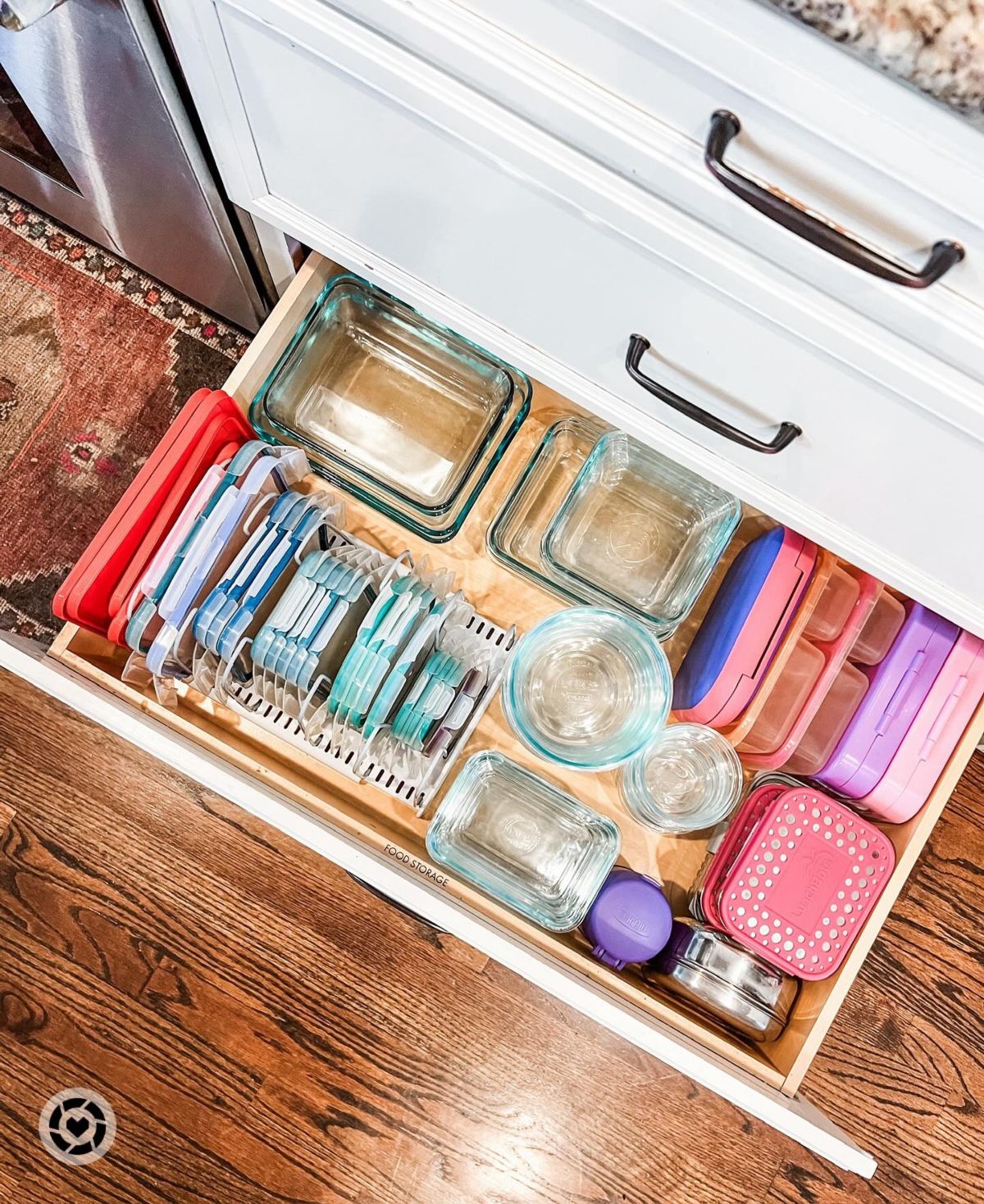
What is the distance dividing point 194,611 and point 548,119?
1.58 ft

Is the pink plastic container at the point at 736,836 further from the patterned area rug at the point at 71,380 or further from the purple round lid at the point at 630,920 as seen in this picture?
the patterned area rug at the point at 71,380

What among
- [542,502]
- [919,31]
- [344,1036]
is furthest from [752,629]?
[344,1036]

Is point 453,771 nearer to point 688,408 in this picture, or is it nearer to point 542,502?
point 542,502

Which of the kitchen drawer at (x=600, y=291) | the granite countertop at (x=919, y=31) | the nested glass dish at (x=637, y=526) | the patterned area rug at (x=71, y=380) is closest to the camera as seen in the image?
the granite countertop at (x=919, y=31)

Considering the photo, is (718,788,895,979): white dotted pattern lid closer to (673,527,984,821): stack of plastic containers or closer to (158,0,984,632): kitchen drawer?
(673,527,984,821): stack of plastic containers

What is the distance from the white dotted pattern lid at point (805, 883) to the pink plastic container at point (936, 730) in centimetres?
4

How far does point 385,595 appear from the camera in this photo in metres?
0.83

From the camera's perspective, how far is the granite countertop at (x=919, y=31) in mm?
388

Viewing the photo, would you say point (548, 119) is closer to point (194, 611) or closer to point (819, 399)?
point (819, 399)

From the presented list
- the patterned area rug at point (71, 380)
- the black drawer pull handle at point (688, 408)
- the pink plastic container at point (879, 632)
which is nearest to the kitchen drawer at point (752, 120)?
the black drawer pull handle at point (688, 408)

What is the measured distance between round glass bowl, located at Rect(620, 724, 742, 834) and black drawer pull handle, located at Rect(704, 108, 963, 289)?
551 mm

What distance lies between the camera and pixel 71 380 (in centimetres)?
132

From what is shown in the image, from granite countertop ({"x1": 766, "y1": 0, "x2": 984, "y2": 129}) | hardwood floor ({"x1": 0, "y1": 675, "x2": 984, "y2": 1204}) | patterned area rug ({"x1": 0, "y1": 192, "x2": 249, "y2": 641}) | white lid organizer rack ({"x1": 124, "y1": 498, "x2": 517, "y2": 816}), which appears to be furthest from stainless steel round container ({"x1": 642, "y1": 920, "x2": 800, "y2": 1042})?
patterned area rug ({"x1": 0, "y1": 192, "x2": 249, "y2": 641})

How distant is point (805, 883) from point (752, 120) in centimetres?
70
